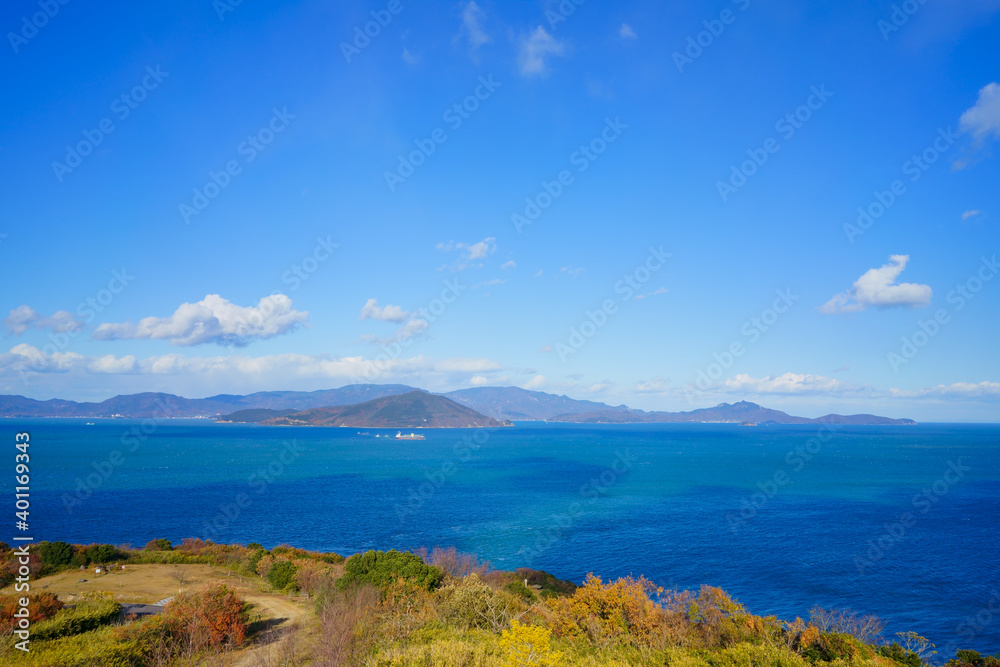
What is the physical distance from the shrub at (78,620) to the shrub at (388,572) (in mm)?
9957

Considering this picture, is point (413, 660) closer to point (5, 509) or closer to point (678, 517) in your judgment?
point (678, 517)

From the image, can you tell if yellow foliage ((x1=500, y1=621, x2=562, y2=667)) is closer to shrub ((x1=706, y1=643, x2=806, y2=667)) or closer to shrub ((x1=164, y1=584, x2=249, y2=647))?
shrub ((x1=706, y1=643, x2=806, y2=667))

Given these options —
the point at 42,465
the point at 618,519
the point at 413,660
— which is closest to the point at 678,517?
the point at 618,519

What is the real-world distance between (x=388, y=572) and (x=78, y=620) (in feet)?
42.7

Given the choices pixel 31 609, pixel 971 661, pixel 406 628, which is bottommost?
pixel 971 661

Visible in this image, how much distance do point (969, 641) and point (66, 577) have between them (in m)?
50.5

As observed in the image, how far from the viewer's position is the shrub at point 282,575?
1144 inches

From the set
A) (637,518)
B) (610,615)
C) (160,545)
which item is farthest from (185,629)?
(637,518)

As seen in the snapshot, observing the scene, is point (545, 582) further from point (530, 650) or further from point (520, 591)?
point (530, 650)

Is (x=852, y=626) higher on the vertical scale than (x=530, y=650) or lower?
lower

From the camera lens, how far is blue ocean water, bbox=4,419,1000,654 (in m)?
35.2

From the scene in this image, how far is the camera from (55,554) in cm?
3159

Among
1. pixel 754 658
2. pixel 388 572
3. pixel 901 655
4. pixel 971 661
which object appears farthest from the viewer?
pixel 388 572

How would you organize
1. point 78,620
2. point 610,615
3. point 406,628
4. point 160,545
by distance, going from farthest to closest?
1. point 160,545
2. point 610,615
3. point 406,628
4. point 78,620
